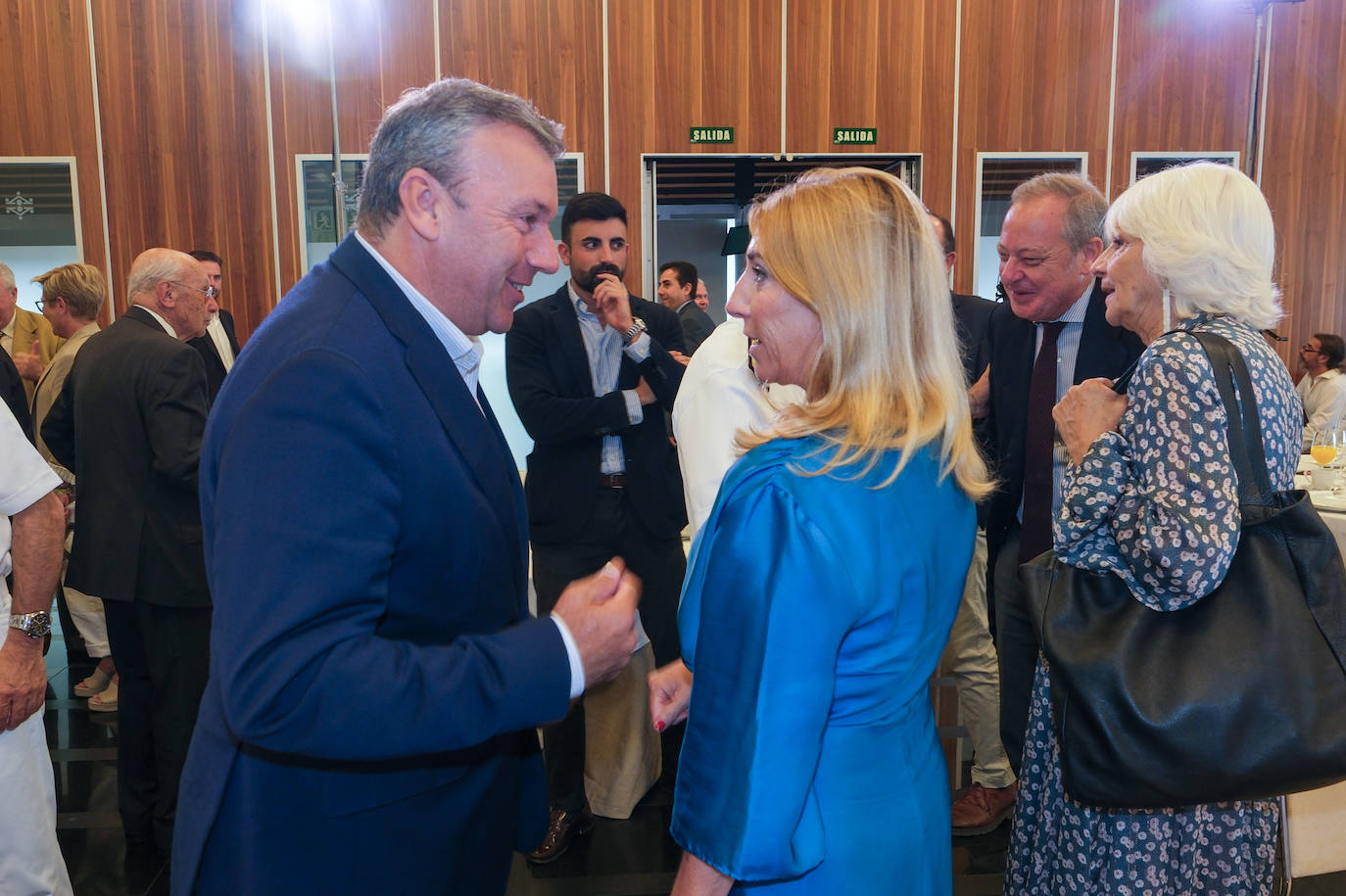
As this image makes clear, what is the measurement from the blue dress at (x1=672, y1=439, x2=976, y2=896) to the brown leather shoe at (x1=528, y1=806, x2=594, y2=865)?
1.94 m

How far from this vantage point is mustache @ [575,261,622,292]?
10.7 feet

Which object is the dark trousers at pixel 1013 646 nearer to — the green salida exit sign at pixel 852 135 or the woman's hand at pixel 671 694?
the woman's hand at pixel 671 694

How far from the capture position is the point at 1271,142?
8359 mm

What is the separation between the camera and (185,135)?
7.46m

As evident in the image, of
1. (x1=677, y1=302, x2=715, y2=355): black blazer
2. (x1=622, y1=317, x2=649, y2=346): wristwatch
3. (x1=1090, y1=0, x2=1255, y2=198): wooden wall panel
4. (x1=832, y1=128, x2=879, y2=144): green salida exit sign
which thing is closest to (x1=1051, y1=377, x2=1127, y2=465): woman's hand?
(x1=622, y1=317, x2=649, y2=346): wristwatch

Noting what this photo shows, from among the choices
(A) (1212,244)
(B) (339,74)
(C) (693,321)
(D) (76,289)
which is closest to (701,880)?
(A) (1212,244)

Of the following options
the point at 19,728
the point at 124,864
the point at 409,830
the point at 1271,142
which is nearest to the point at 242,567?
the point at 409,830

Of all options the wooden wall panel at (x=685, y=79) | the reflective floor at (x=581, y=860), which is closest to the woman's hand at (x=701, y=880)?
the reflective floor at (x=581, y=860)

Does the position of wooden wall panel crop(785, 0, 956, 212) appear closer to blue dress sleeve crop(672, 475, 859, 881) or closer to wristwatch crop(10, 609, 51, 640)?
wristwatch crop(10, 609, 51, 640)

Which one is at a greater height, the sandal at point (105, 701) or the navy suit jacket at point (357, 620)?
the navy suit jacket at point (357, 620)

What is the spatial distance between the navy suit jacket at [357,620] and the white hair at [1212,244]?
1.27m

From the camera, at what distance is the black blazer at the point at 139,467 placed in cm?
306

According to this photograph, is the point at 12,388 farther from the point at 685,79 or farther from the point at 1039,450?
the point at 685,79

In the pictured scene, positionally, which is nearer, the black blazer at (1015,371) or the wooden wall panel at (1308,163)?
the black blazer at (1015,371)
